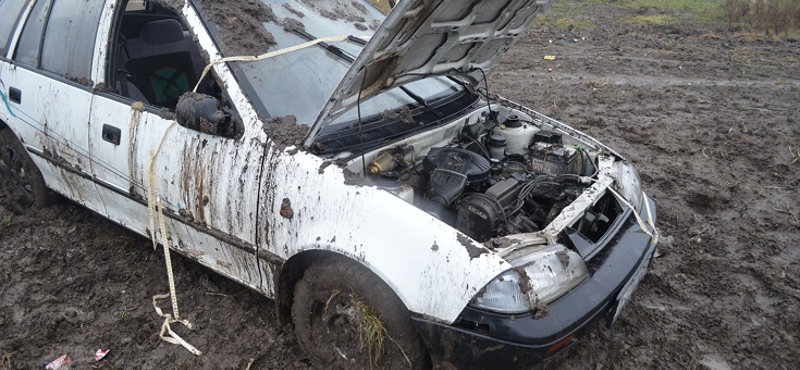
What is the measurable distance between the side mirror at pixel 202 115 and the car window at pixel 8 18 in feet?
7.00

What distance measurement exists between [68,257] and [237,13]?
2.03 metres

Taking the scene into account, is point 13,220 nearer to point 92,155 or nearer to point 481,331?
point 92,155

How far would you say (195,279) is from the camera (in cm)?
322

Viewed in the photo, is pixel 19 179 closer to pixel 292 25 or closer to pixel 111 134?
pixel 111 134

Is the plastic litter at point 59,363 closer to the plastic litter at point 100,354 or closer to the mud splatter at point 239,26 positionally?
the plastic litter at point 100,354

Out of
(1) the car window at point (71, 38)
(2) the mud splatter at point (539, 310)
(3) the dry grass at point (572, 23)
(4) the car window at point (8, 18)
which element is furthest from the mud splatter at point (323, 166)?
(3) the dry grass at point (572, 23)

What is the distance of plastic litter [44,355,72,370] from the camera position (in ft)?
8.27

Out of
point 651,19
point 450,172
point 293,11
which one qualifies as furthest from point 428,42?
point 651,19

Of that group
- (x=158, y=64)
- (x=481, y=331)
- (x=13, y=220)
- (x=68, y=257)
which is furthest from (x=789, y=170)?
(x=13, y=220)

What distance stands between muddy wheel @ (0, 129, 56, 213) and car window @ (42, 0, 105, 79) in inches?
31.1

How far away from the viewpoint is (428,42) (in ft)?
8.17

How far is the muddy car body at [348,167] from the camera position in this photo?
202 cm

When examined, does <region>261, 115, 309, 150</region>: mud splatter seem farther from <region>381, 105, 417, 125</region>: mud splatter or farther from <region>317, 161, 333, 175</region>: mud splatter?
<region>381, 105, 417, 125</region>: mud splatter

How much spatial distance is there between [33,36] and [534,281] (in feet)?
11.7
